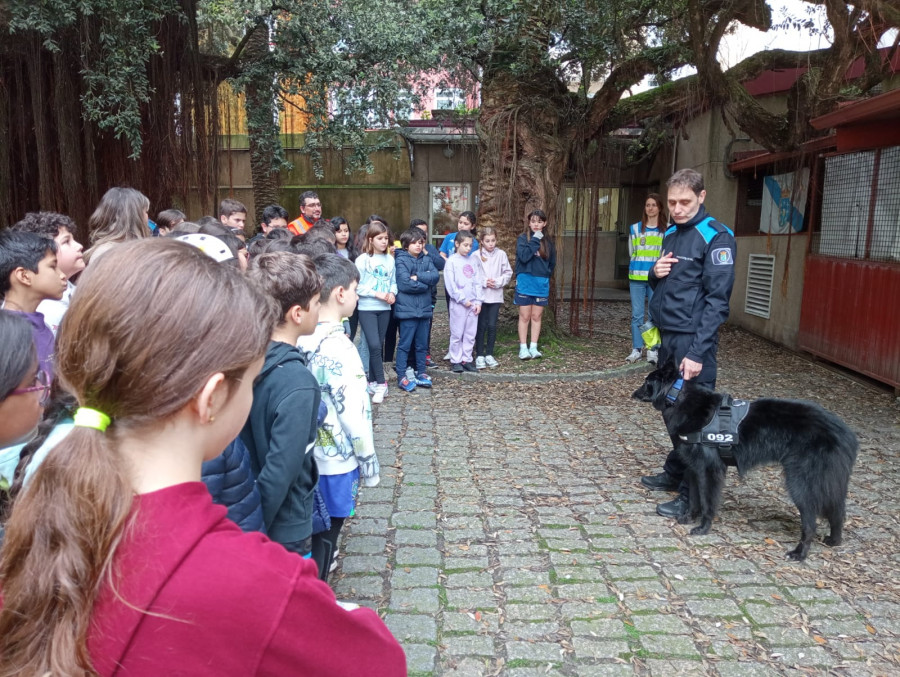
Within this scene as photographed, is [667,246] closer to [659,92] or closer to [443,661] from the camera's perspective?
[443,661]

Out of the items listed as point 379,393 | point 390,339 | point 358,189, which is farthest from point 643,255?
point 358,189

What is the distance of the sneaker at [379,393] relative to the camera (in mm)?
6687

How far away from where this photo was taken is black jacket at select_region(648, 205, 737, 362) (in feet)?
13.4

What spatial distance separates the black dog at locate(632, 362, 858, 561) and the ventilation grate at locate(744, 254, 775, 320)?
279 inches

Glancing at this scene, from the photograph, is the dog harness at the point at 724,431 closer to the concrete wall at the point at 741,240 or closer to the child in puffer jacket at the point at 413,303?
the child in puffer jacket at the point at 413,303

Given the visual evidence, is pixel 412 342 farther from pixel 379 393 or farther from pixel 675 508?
pixel 675 508

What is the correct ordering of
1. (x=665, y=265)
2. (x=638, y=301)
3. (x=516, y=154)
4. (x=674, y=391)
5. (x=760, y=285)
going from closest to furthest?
1. (x=674, y=391)
2. (x=665, y=265)
3. (x=638, y=301)
4. (x=516, y=154)
5. (x=760, y=285)

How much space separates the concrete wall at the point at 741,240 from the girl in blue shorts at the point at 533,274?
3327 millimetres

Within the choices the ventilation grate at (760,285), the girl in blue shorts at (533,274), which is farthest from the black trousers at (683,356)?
the ventilation grate at (760,285)

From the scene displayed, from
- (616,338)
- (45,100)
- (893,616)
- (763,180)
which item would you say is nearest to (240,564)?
(893,616)

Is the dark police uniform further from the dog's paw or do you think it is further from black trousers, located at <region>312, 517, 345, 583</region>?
black trousers, located at <region>312, 517, 345, 583</region>

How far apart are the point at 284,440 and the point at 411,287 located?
188 inches

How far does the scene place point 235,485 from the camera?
2.02 meters

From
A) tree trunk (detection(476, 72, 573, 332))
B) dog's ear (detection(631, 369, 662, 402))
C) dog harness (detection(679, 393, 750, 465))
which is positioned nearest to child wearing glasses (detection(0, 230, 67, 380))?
dog's ear (detection(631, 369, 662, 402))
